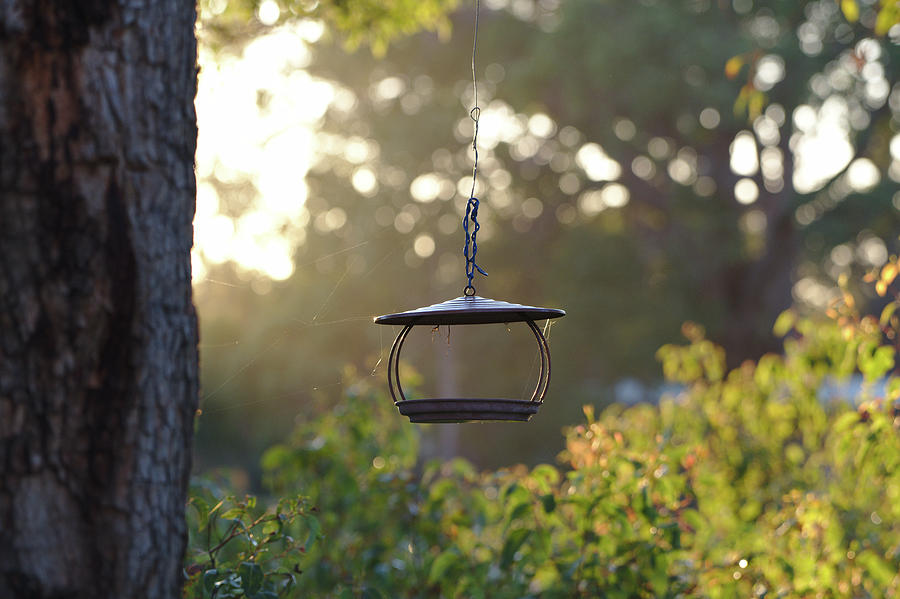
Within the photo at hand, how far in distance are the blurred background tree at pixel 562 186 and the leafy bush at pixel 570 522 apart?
799 centimetres

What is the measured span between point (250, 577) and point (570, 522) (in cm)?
152

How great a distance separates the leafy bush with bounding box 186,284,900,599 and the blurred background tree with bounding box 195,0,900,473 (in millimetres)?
7991

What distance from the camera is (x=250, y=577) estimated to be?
7.57ft

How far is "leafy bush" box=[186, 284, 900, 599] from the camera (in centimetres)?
302

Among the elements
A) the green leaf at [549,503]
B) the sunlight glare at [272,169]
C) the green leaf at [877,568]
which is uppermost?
the sunlight glare at [272,169]

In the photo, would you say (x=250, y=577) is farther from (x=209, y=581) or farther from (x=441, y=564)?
(x=441, y=564)

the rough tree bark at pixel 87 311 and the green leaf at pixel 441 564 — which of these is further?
the green leaf at pixel 441 564

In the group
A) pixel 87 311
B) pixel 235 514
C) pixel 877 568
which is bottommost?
pixel 877 568

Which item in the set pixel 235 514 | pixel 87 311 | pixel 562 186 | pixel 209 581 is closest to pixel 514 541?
pixel 235 514

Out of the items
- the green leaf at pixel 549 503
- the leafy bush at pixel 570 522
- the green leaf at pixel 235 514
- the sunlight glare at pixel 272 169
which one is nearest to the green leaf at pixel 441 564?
the leafy bush at pixel 570 522

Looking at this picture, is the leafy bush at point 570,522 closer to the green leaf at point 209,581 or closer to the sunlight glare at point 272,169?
the green leaf at point 209,581

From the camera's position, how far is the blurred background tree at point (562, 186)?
13.3 meters

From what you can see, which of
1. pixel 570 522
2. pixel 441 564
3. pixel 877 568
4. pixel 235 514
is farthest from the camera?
pixel 570 522

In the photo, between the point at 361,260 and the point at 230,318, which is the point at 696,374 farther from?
Answer: the point at 230,318
